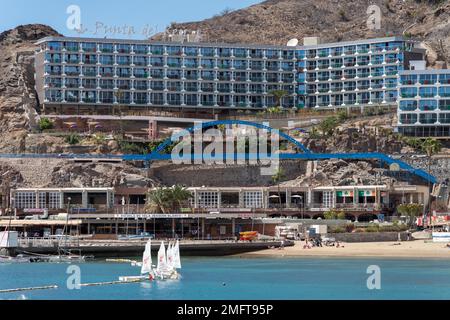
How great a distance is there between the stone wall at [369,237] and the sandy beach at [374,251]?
248 cm

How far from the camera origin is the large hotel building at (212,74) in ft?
493

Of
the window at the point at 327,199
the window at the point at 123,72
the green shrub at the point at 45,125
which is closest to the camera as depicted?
the window at the point at 327,199

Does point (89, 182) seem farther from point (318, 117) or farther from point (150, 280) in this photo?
point (150, 280)

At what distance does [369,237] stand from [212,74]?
188 ft

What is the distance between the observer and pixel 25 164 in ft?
435

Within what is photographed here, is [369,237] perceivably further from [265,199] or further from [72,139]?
[72,139]

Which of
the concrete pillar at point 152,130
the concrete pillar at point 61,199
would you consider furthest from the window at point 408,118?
the concrete pillar at point 61,199

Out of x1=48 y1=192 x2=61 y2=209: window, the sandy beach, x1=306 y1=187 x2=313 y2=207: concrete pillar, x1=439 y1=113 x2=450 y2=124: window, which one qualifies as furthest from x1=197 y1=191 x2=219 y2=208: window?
x1=439 y1=113 x2=450 y2=124: window

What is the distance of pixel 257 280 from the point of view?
75.6 m

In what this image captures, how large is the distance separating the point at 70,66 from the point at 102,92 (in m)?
6.10

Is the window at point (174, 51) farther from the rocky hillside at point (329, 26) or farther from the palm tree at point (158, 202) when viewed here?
the palm tree at point (158, 202)

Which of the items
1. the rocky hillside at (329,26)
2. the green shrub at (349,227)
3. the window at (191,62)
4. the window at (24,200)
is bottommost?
the green shrub at (349,227)

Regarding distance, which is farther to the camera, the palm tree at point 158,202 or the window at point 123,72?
the window at point 123,72
